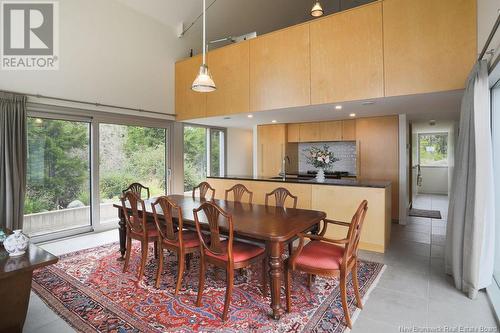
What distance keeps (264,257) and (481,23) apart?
124 inches

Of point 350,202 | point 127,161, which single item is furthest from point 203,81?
point 127,161

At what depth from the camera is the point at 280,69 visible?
4.19 metres

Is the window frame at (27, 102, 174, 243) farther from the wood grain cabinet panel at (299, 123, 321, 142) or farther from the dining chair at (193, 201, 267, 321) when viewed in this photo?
the wood grain cabinet panel at (299, 123, 321, 142)

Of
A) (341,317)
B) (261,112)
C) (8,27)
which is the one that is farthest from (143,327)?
(8,27)

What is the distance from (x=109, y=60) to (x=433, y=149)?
31.9ft

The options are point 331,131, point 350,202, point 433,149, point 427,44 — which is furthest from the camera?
point 433,149

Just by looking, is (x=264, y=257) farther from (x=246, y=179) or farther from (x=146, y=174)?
(x=146, y=174)

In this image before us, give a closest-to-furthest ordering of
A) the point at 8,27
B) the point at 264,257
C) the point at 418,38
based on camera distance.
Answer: the point at 264,257
the point at 418,38
the point at 8,27

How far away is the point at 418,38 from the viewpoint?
3.14 meters

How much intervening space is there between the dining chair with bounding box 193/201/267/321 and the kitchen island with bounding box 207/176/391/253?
1.83 m

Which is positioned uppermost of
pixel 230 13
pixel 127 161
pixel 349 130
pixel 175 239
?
pixel 230 13

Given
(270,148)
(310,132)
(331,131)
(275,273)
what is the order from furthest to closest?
(270,148) → (310,132) → (331,131) → (275,273)

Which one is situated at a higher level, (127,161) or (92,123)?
(92,123)

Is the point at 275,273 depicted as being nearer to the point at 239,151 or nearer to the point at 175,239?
the point at 175,239
